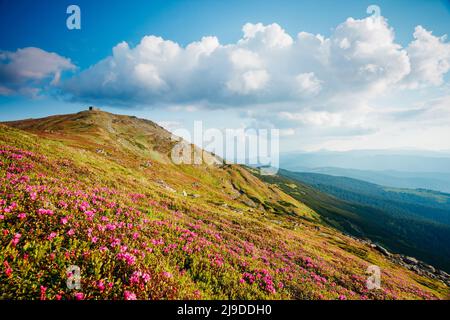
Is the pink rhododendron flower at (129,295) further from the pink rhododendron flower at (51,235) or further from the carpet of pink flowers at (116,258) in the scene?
the pink rhododendron flower at (51,235)

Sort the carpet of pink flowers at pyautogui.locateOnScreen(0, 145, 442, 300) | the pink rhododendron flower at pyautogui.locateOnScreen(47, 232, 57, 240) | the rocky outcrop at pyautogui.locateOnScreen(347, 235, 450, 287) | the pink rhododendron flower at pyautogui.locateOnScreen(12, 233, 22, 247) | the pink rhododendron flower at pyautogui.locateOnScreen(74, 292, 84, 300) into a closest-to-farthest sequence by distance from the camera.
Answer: the pink rhododendron flower at pyautogui.locateOnScreen(74, 292, 84, 300)
the carpet of pink flowers at pyautogui.locateOnScreen(0, 145, 442, 300)
the pink rhododendron flower at pyautogui.locateOnScreen(12, 233, 22, 247)
the pink rhododendron flower at pyautogui.locateOnScreen(47, 232, 57, 240)
the rocky outcrop at pyautogui.locateOnScreen(347, 235, 450, 287)

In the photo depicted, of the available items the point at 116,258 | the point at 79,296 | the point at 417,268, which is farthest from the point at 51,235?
the point at 417,268

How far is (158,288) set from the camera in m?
6.59

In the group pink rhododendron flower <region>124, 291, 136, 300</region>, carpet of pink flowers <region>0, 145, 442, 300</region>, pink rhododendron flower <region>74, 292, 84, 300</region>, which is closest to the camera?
pink rhododendron flower <region>74, 292, 84, 300</region>

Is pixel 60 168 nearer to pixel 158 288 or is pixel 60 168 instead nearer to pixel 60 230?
pixel 60 230

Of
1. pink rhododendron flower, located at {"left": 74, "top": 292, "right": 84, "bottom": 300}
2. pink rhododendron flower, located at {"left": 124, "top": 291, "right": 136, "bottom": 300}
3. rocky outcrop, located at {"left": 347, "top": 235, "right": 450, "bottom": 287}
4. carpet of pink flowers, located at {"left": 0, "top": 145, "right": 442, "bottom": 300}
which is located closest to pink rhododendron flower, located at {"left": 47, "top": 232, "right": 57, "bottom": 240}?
carpet of pink flowers, located at {"left": 0, "top": 145, "right": 442, "bottom": 300}

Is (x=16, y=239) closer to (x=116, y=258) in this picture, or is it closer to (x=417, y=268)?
(x=116, y=258)

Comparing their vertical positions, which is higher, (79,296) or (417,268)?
(79,296)

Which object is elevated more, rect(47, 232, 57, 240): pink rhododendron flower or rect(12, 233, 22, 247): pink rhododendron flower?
rect(12, 233, 22, 247): pink rhododendron flower

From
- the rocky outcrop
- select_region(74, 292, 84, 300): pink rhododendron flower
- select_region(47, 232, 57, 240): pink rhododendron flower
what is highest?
select_region(47, 232, 57, 240): pink rhododendron flower

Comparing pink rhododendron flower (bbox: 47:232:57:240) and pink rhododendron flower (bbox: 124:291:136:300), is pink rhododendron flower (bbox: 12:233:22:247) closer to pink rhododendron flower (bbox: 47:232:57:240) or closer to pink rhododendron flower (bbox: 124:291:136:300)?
pink rhododendron flower (bbox: 47:232:57:240)

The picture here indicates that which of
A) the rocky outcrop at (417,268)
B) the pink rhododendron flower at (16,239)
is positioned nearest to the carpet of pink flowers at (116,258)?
the pink rhododendron flower at (16,239)
